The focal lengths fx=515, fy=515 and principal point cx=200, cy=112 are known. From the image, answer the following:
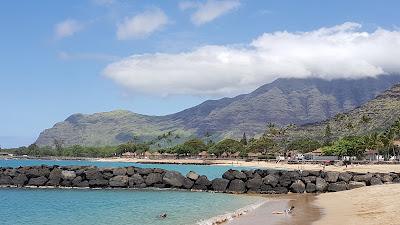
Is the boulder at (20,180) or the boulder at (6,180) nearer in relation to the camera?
the boulder at (20,180)

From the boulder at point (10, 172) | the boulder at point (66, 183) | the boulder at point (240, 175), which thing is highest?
the boulder at point (10, 172)

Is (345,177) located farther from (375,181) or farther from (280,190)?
(280,190)

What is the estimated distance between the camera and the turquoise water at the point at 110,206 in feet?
106

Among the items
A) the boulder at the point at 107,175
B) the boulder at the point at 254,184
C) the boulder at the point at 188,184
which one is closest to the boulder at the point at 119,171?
the boulder at the point at 107,175

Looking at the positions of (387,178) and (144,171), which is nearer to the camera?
(387,178)

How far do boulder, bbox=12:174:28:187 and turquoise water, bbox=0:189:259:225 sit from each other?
3.31m

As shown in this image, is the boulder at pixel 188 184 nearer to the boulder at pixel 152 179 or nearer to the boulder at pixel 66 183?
the boulder at pixel 152 179

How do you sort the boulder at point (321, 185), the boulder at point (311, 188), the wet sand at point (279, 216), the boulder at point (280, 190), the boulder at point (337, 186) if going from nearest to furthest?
the wet sand at point (279, 216) < the boulder at point (337, 186) < the boulder at point (321, 185) < the boulder at point (311, 188) < the boulder at point (280, 190)

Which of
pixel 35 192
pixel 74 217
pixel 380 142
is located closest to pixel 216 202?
pixel 74 217

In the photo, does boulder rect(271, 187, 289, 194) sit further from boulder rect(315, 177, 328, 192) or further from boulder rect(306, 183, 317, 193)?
boulder rect(315, 177, 328, 192)

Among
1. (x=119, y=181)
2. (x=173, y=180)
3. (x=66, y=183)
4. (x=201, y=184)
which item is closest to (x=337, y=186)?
(x=201, y=184)

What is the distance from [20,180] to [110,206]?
76.8 ft

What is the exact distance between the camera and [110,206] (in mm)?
39719

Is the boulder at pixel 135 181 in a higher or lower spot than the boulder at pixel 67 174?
lower
